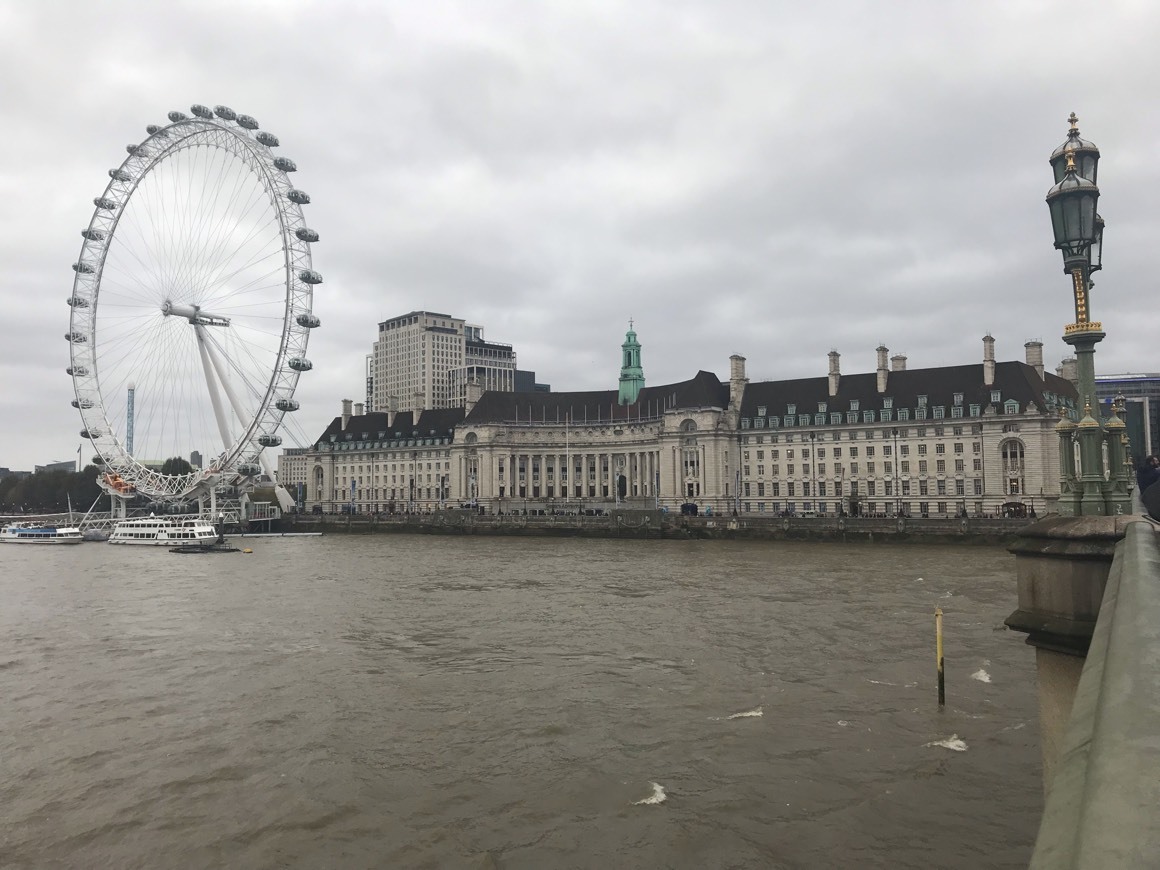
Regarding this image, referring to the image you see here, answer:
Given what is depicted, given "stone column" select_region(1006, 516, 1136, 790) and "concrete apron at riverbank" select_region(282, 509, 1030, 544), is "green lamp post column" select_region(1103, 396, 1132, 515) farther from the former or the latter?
"concrete apron at riverbank" select_region(282, 509, 1030, 544)

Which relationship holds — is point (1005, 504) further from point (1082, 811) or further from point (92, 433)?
point (92, 433)

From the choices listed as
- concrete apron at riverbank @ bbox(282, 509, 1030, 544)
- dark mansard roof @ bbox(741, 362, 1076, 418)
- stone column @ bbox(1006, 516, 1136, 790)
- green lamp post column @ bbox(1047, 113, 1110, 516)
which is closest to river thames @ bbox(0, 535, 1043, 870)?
stone column @ bbox(1006, 516, 1136, 790)

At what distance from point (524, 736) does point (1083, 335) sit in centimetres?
1377

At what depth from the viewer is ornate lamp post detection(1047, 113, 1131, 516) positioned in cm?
942

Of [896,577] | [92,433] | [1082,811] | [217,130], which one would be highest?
[217,130]

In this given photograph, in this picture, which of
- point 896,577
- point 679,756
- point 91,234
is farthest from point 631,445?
point 679,756

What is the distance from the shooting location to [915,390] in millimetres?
105125

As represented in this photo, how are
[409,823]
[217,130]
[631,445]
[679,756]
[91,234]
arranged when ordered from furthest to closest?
[631,445] → [91,234] → [217,130] → [679,756] → [409,823]

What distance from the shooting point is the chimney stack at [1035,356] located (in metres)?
99.3

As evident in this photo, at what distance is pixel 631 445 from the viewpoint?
5472 inches

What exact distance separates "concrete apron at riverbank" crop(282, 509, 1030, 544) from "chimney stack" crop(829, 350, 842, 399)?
101 feet

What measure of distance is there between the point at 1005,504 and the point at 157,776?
90.7m

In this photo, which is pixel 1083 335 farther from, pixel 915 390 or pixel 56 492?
pixel 56 492

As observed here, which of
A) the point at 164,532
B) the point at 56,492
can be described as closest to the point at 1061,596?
the point at 164,532
